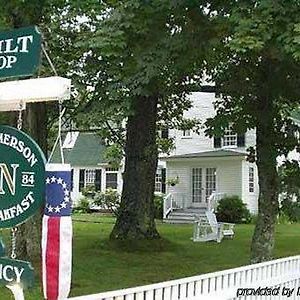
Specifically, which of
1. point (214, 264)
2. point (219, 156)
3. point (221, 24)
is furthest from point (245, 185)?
point (221, 24)

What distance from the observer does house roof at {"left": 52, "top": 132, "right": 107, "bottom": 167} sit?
40031 millimetres

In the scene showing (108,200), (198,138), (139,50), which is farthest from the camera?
(198,138)

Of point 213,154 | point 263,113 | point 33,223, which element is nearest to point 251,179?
point 213,154

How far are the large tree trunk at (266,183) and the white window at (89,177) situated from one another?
30633 mm

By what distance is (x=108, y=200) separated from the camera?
111ft

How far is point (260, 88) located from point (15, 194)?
578cm

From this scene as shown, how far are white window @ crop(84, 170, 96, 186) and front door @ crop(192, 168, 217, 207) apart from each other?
8549 millimetres

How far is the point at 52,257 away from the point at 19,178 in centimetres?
66

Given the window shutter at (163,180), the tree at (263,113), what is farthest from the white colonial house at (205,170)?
the tree at (263,113)

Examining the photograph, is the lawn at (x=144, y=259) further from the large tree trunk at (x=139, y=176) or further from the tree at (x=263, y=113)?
the tree at (x=263, y=113)

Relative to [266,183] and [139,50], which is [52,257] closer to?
[139,50]

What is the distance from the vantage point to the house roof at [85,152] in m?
40.0

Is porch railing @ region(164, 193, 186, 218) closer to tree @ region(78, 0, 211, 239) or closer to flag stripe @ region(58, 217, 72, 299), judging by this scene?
tree @ region(78, 0, 211, 239)

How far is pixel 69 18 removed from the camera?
35.6ft
